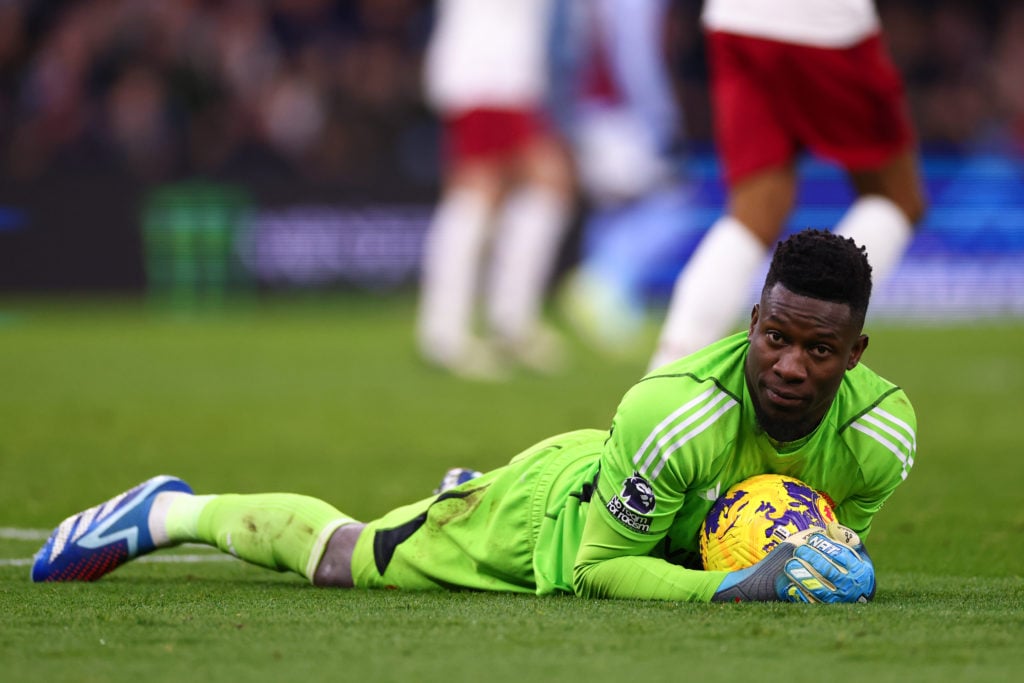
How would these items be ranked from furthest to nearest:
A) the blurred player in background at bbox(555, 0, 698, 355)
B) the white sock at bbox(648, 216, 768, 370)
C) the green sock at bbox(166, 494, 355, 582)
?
the blurred player in background at bbox(555, 0, 698, 355) → the white sock at bbox(648, 216, 768, 370) → the green sock at bbox(166, 494, 355, 582)

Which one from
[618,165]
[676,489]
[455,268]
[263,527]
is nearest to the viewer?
[676,489]

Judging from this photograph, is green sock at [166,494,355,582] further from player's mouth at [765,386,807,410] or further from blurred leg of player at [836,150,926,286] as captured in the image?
blurred leg of player at [836,150,926,286]

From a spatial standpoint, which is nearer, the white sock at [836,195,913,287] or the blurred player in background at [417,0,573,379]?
the white sock at [836,195,913,287]

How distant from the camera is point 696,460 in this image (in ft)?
11.8

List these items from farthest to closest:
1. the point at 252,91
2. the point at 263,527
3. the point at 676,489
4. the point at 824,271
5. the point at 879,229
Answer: the point at 252,91 → the point at 879,229 → the point at 263,527 → the point at 676,489 → the point at 824,271

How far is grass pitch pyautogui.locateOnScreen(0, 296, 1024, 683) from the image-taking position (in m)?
3.05

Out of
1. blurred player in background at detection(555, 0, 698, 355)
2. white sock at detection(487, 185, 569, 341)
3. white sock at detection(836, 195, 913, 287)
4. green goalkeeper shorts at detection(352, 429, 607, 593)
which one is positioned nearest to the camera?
green goalkeeper shorts at detection(352, 429, 607, 593)

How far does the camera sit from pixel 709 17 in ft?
18.8

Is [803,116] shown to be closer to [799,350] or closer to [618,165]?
[799,350]

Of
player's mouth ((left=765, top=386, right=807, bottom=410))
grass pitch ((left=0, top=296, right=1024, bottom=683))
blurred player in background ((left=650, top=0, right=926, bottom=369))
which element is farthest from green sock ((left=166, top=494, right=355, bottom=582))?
blurred player in background ((left=650, top=0, right=926, bottom=369))

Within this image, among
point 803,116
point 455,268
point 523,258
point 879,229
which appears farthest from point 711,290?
point 523,258

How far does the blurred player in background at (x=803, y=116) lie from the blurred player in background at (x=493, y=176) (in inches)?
195

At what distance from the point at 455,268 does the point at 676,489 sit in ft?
22.5

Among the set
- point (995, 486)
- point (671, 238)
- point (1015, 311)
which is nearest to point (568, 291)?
point (671, 238)
